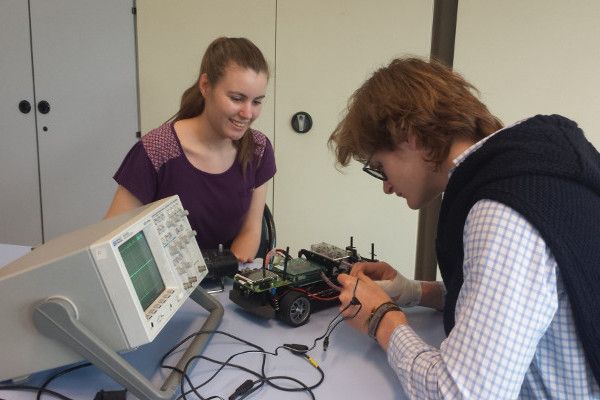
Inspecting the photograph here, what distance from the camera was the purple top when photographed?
1566mm

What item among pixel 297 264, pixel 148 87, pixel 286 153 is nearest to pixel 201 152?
pixel 297 264

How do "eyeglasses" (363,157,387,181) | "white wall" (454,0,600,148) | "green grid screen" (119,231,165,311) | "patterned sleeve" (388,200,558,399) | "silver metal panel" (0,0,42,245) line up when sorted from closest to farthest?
"patterned sleeve" (388,200,558,399)
"green grid screen" (119,231,165,311)
"eyeglasses" (363,157,387,181)
"white wall" (454,0,600,148)
"silver metal panel" (0,0,42,245)

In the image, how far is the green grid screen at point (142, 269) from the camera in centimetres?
78

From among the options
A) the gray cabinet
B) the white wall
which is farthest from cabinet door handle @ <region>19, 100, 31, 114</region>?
the white wall

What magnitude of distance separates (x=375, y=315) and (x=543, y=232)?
1.36ft

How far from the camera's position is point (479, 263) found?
26.5 inches

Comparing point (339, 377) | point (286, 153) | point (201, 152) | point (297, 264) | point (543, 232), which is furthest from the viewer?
point (286, 153)

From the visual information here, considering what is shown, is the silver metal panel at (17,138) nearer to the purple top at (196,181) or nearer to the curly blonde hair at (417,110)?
the purple top at (196,181)

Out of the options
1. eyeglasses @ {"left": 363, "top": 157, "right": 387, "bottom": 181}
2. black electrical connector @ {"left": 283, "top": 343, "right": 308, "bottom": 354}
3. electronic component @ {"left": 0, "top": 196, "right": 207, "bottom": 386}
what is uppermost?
eyeglasses @ {"left": 363, "top": 157, "right": 387, "bottom": 181}

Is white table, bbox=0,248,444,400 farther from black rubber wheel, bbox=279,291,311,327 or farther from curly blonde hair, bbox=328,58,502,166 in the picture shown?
curly blonde hair, bbox=328,58,502,166

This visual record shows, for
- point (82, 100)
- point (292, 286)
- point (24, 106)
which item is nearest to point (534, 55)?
point (292, 286)

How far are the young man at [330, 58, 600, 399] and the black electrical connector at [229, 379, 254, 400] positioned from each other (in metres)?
0.27

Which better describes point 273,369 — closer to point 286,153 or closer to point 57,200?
point 286,153

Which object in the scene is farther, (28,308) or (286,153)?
(286,153)
